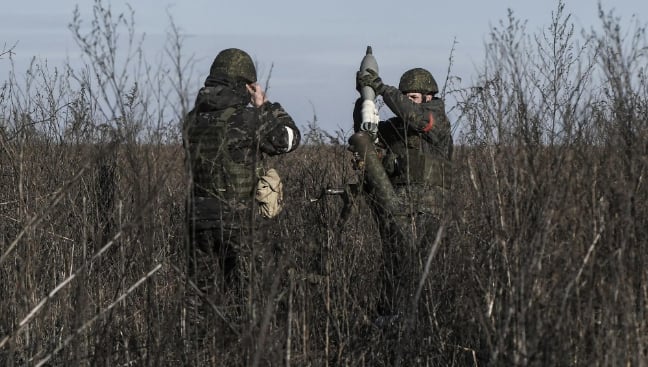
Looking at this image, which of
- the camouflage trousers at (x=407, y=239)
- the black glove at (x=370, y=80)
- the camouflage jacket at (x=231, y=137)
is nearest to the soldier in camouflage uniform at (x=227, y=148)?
the camouflage jacket at (x=231, y=137)

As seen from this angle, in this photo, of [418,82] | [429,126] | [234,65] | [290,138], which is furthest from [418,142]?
[234,65]

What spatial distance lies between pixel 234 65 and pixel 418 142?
1242mm

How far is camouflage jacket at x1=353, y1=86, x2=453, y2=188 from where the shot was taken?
5906 mm

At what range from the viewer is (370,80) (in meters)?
5.98

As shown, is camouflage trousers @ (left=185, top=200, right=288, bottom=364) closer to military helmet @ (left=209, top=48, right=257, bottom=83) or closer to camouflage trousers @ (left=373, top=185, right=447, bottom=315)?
camouflage trousers @ (left=373, top=185, right=447, bottom=315)

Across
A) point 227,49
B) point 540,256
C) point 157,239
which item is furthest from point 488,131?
point 157,239

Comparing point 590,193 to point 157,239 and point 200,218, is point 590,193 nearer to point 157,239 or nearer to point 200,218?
point 200,218

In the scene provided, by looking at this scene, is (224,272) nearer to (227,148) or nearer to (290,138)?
(227,148)

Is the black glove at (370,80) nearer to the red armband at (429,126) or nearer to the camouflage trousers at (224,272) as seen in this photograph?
the red armband at (429,126)

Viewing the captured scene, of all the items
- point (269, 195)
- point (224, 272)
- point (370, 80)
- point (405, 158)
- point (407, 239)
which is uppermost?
point (370, 80)

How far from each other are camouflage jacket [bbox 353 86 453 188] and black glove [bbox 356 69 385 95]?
0.05 m

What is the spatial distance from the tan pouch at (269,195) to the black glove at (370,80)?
84 cm

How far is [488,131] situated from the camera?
13.5 ft

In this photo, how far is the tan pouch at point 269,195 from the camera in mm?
5570
